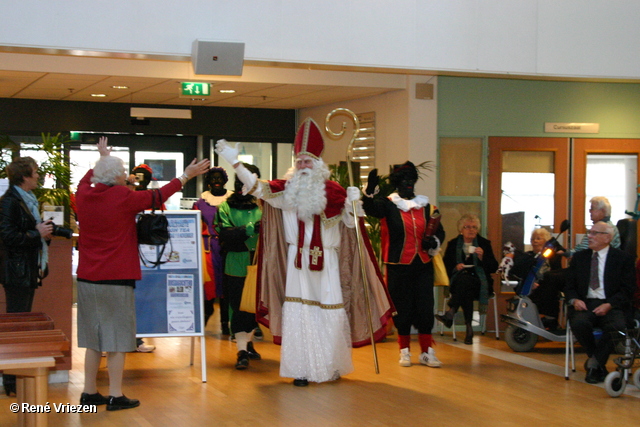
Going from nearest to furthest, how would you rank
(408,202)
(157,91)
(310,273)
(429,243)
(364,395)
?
(364,395), (310,273), (429,243), (408,202), (157,91)

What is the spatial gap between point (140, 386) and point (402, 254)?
2.33 m

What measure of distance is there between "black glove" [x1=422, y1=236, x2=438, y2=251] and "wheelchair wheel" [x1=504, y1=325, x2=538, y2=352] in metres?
1.52

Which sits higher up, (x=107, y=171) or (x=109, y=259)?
(x=107, y=171)

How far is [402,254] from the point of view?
647 cm

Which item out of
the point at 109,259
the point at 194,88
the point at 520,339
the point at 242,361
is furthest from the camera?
the point at 194,88

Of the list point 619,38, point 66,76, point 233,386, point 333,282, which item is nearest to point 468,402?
point 333,282

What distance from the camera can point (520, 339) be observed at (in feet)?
24.3

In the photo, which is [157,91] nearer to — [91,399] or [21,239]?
[21,239]

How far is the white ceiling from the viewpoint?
865 centimetres

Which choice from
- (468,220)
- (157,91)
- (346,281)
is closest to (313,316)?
(346,281)

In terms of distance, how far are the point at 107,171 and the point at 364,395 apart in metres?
2.32

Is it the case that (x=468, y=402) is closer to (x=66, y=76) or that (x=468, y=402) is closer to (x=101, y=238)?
(x=101, y=238)

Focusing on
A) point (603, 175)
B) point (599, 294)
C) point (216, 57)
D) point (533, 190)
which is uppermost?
point (216, 57)

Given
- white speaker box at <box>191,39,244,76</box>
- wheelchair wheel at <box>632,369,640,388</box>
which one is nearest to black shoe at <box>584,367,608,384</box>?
wheelchair wheel at <box>632,369,640,388</box>
